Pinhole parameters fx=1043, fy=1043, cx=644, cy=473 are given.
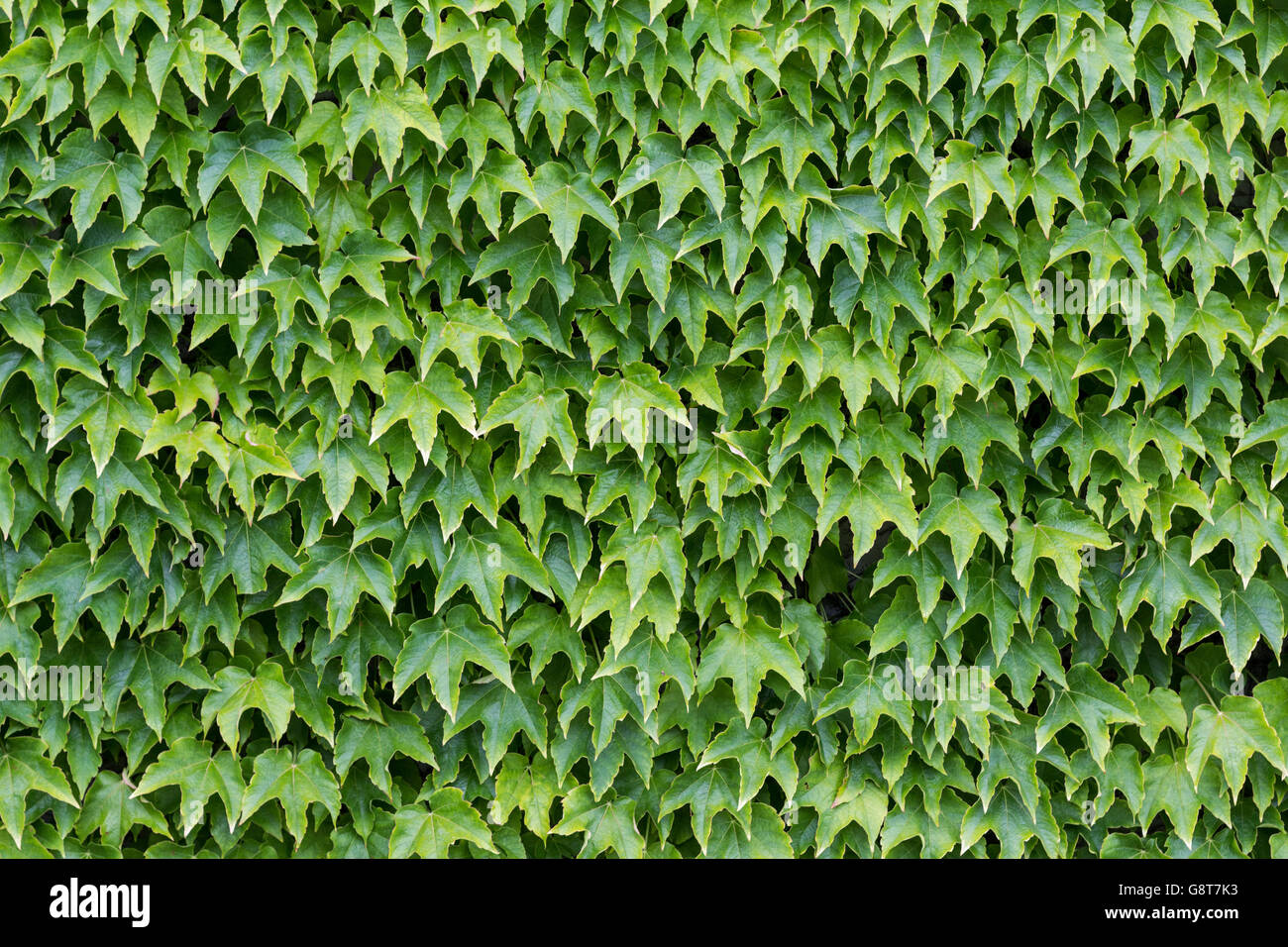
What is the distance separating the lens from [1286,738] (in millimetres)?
2934

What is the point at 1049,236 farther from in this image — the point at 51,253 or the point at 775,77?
the point at 51,253

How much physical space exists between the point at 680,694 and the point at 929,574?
0.77 meters

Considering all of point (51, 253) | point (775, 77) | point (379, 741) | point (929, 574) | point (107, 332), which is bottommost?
point (379, 741)

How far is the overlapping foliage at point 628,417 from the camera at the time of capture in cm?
271

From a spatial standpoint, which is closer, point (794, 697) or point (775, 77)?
point (775, 77)

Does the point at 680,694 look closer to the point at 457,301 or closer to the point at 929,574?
the point at 929,574

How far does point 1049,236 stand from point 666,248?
106cm

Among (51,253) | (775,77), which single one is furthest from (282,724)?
(775,77)

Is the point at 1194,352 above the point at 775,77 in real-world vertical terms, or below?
below

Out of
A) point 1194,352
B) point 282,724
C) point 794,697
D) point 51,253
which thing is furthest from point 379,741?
point 1194,352

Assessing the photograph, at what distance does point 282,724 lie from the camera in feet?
9.05

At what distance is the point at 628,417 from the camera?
272 cm

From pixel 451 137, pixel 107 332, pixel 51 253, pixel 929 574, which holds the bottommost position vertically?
pixel 929 574

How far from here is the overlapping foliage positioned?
8.89ft
